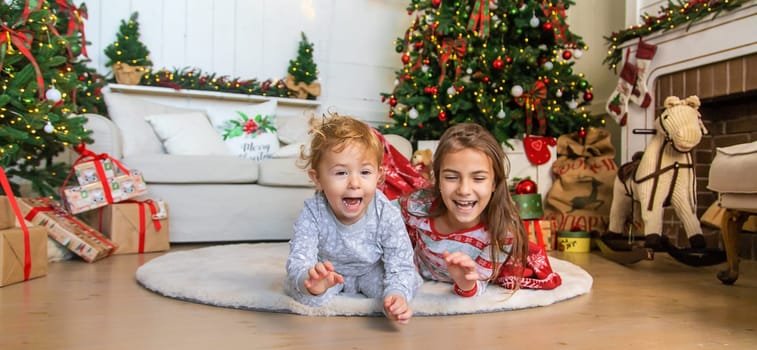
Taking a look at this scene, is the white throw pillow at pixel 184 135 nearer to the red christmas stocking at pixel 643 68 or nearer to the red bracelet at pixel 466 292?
the red bracelet at pixel 466 292

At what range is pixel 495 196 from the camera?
1.55 m

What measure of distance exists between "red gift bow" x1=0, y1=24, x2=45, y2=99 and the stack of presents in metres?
0.35

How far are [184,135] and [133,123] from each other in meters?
0.29

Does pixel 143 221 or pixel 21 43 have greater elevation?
pixel 21 43

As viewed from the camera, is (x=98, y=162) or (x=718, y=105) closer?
(x=98, y=162)

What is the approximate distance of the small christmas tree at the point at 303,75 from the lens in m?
4.16

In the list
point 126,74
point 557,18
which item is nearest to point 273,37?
point 126,74

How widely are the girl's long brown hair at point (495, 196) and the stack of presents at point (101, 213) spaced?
5.18ft

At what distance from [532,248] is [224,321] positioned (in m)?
0.92

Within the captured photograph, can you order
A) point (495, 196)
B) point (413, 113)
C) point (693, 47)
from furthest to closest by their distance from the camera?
point (413, 113) < point (693, 47) < point (495, 196)

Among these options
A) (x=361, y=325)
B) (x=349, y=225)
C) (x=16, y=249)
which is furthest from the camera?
(x=16, y=249)

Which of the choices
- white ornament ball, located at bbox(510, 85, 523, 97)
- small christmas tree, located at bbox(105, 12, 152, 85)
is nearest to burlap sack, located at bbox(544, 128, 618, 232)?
white ornament ball, located at bbox(510, 85, 523, 97)

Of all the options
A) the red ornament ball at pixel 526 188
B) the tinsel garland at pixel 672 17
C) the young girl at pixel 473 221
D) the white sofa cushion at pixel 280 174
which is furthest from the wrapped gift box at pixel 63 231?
the tinsel garland at pixel 672 17

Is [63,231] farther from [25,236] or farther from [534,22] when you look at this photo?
[534,22]
